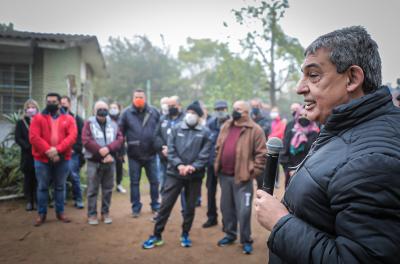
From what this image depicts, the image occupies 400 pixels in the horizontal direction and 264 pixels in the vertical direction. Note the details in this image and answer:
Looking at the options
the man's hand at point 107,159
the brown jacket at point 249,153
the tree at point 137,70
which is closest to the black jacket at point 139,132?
the man's hand at point 107,159

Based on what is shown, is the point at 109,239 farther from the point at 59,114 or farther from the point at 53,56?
the point at 53,56

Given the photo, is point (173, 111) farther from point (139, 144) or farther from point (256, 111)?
point (256, 111)

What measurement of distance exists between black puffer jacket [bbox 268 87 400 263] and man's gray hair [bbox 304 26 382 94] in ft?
0.24

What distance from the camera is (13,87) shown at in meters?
6.77

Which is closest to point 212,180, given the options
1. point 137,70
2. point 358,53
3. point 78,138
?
point 78,138

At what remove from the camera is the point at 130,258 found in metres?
4.56

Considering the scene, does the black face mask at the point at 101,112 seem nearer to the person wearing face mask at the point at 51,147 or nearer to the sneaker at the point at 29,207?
the person wearing face mask at the point at 51,147

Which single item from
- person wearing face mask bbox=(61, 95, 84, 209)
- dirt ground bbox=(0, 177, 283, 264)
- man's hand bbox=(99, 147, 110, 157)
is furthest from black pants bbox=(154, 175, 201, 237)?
person wearing face mask bbox=(61, 95, 84, 209)

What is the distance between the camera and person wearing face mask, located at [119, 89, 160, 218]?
643cm

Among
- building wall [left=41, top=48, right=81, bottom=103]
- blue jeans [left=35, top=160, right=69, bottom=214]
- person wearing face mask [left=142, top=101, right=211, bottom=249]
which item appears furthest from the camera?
building wall [left=41, top=48, right=81, bottom=103]

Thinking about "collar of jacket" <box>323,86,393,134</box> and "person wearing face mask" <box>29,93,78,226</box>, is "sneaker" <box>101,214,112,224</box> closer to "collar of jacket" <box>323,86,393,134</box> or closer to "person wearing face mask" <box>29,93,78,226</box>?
"person wearing face mask" <box>29,93,78,226</box>

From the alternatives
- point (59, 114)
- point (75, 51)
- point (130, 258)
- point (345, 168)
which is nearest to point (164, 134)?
point (59, 114)

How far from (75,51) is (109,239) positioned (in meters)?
6.22

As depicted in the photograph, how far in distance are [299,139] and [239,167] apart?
1.34 metres
